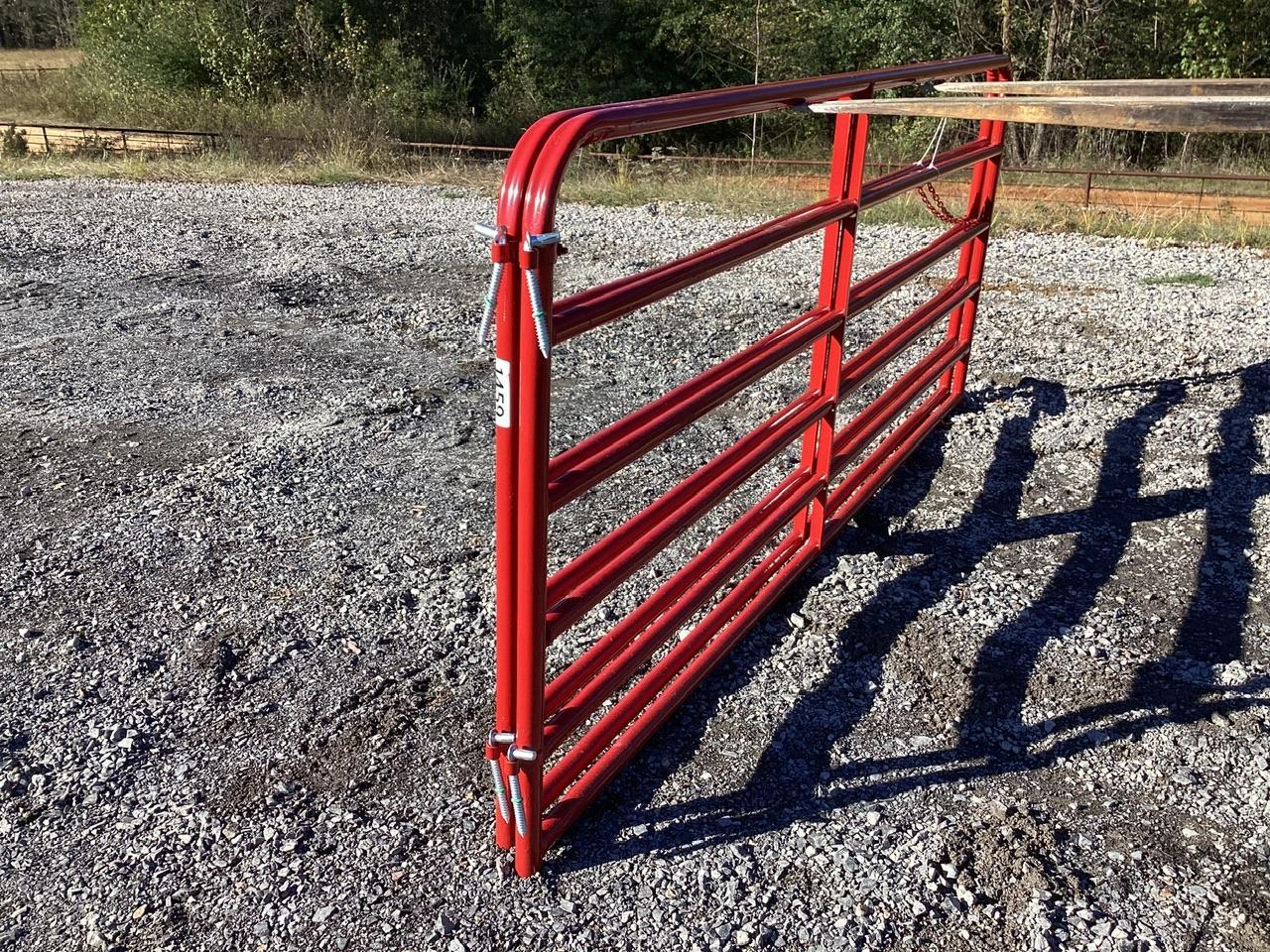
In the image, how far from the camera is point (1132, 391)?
18.8ft

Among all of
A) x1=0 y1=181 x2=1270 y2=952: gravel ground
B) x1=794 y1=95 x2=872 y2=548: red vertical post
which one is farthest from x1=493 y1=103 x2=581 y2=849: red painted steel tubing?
x1=794 y1=95 x2=872 y2=548: red vertical post

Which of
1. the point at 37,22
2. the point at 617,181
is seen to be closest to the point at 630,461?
the point at 617,181

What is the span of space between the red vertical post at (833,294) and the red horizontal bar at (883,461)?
156mm

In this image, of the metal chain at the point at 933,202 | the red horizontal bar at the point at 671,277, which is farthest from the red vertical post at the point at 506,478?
the metal chain at the point at 933,202

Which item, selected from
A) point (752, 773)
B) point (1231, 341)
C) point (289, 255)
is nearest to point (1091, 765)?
point (752, 773)

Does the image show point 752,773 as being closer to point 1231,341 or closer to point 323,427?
point 323,427

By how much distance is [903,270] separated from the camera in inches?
168

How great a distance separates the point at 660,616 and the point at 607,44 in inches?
907

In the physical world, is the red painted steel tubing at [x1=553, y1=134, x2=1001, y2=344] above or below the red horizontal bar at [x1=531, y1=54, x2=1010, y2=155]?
below

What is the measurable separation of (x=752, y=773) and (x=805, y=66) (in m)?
21.6

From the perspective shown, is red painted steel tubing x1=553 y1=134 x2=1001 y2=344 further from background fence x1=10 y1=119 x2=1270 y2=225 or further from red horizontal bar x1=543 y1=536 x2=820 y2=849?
background fence x1=10 y1=119 x2=1270 y2=225

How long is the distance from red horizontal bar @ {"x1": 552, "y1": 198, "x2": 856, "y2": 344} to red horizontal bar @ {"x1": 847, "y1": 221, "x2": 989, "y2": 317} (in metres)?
0.42

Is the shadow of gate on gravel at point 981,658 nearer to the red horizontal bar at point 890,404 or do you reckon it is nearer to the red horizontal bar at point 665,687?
the red horizontal bar at point 665,687

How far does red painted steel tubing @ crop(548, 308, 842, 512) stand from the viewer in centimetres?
237
